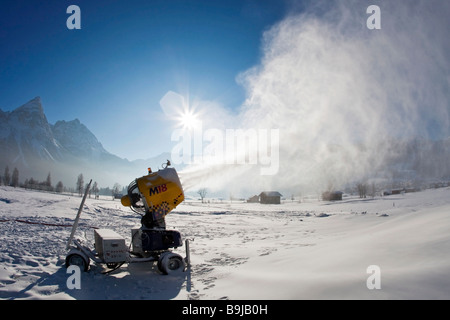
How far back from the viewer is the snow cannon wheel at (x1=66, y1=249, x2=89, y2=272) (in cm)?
661

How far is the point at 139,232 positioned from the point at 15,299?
3594 mm

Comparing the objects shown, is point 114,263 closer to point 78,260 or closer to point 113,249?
point 113,249

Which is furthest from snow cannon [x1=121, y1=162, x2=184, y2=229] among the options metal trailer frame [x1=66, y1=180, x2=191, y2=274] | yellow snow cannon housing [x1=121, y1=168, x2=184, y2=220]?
metal trailer frame [x1=66, y1=180, x2=191, y2=274]

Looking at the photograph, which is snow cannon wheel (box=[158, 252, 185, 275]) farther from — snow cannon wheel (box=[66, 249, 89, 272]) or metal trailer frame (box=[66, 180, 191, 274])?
snow cannon wheel (box=[66, 249, 89, 272])

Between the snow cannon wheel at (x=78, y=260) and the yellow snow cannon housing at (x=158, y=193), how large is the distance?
2.12 metres

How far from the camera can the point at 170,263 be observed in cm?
713

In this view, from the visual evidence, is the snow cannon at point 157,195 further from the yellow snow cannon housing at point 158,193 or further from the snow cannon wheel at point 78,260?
the snow cannon wheel at point 78,260

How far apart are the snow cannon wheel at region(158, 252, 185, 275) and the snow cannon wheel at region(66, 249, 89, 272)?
2.04 metres

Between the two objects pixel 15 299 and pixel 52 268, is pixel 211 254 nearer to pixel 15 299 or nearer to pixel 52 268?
pixel 52 268
